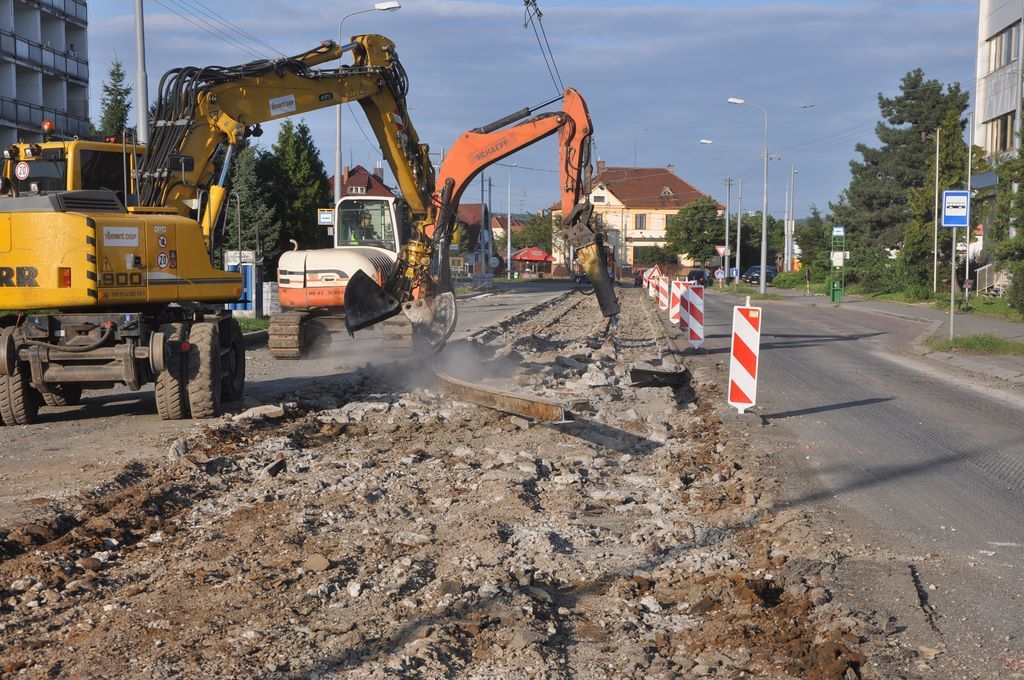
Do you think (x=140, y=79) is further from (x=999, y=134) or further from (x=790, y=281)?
(x=790, y=281)

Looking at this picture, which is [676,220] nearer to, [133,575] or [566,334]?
[566,334]

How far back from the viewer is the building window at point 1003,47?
44.3m

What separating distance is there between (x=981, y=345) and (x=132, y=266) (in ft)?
53.6

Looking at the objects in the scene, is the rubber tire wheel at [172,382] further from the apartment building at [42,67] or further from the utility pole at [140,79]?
the apartment building at [42,67]

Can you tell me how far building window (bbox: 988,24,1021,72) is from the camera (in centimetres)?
4427

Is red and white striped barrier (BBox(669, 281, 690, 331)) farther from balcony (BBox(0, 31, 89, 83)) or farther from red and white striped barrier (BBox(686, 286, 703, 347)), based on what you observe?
balcony (BBox(0, 31, 89, 83))

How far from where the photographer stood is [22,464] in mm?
9078

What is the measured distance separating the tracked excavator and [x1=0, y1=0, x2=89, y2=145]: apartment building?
102ft

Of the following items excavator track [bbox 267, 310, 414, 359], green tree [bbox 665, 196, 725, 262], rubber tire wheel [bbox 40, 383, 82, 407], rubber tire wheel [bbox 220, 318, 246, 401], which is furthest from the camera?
green tree [bbox 665, 196, 725, 262]

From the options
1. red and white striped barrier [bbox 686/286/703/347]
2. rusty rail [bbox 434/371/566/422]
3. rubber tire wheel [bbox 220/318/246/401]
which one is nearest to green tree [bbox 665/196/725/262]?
red and white striped barrier [bbox 686/286/703/347]

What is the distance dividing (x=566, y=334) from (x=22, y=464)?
1732cm

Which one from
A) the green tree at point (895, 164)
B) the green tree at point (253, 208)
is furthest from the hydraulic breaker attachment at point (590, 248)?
the green tree at point (895, 164)

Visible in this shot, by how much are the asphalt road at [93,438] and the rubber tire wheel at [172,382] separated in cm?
14

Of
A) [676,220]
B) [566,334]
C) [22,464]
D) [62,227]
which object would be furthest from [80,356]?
[676,220]
